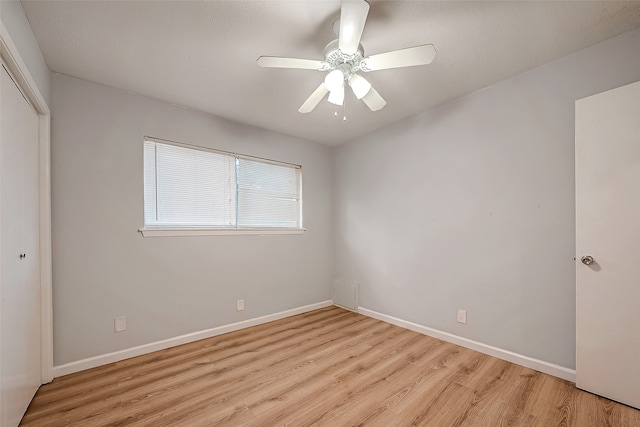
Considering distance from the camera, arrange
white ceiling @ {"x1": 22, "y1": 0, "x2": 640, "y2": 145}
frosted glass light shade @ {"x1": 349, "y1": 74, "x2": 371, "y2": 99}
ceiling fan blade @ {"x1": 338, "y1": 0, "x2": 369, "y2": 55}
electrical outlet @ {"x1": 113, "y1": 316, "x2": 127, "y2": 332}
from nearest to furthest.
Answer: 1. ceiling fan blade @ {"x1": 338, "y1": 0, "x2": 369, "y2": 55}
2. white ceiling @ {"x1": 22, "y1": 0, "x2": 640, "y2": 145}
3. frosted glass light shade @ {"x1": 349, "y1": 74, "x2": 371, "y2": 99}
4. electrical outlet @ {"x1": 113, "y1": 316, "x2": 127, "y2": 332}

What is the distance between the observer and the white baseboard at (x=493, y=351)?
2.01m

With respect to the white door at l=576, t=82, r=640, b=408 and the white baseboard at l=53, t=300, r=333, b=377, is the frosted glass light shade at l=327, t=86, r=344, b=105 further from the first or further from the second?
the white baseboard at l=53, t=300, r=333, b=377

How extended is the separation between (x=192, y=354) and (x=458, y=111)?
3.48 meters

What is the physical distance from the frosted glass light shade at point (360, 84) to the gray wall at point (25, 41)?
1815mm

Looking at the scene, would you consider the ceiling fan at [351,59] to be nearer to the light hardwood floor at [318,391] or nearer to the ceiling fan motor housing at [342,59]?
the ceiling fan motor housing at [342,59]

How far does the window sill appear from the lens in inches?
100

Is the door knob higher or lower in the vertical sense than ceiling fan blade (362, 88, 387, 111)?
lower

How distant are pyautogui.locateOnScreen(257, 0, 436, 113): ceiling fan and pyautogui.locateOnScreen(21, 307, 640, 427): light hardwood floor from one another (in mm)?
2096

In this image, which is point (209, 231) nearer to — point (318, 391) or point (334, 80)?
point (318, 391)

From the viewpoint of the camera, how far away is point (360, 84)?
1809mm

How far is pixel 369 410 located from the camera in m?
1.70

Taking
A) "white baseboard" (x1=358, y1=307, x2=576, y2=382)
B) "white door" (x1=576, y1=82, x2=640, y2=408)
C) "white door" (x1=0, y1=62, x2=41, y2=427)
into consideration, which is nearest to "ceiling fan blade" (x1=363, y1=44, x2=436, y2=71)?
"white door" (x1=576, y1=82, x2=640, y2=408)

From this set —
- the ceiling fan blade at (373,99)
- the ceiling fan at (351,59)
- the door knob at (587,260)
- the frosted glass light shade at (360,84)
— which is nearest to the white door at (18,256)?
the ceiling fan at (351,59)

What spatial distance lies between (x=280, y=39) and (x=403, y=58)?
0.85 meters
